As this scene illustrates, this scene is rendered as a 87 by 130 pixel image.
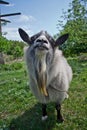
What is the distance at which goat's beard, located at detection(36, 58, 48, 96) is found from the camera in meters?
4.47

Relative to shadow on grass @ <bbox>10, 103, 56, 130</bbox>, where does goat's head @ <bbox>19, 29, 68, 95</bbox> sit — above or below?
above

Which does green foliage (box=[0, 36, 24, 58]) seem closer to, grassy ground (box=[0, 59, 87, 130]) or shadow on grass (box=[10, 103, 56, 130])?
grassy ground (box=[0, 59, 87, 130])

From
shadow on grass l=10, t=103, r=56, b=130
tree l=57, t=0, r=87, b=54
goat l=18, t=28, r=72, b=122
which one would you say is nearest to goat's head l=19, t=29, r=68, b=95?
goat l=18, t=28, r=72, b=122

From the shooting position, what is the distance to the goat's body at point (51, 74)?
4.57m

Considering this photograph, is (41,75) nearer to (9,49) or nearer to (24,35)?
(24,35)

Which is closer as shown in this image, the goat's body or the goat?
the goat

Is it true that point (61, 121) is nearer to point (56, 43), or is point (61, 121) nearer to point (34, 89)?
point (34, 89)

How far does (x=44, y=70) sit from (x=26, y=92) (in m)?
3.19

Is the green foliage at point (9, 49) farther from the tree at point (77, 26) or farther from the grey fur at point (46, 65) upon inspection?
the grey fur at point (46, 65)

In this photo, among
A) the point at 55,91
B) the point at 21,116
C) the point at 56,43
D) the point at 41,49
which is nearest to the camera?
the point at 41,49

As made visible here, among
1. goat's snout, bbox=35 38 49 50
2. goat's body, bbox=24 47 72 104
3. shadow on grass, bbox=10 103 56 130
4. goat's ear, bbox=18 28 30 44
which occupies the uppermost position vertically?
goat's ear, bbox=18 28 30 44

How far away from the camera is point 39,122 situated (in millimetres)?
5680

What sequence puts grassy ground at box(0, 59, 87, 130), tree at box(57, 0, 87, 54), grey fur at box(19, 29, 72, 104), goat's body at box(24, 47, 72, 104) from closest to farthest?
grey fur at box(19, 29, 72, 104)
goat's body at box(24, 47, 72, 104)
grassy ground at box(0, 59, 87, 130)
tree at box(57, 0, 87, 54)

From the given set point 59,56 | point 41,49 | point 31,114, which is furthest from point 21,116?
point 41,49
